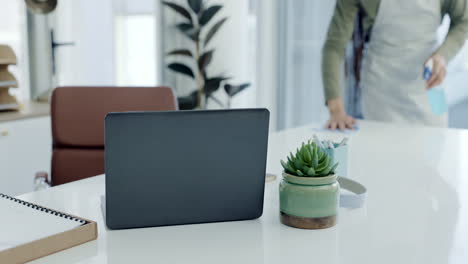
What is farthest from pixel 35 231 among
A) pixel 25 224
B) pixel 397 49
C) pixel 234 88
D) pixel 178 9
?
pixel 178 9

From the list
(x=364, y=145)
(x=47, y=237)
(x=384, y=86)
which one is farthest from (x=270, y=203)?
(x=384, y=86)

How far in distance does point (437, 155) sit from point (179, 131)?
3.25ft

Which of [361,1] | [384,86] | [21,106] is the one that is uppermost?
[361,1]

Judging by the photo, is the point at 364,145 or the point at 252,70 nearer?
the point at 364,145

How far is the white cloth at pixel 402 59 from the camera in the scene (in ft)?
7.77

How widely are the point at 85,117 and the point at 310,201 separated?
1156 mm

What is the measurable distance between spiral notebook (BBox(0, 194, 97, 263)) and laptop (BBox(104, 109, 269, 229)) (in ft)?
0.27

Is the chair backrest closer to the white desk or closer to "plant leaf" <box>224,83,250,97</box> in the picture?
the white desk

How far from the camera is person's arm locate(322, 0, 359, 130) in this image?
2262 millimetres

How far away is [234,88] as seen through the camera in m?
3.85

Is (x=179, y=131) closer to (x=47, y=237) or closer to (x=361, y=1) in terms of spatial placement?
(x=47, y=237)

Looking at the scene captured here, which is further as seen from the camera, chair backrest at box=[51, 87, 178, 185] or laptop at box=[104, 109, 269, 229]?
chair backrest at box=[51, 87, 178, 185]

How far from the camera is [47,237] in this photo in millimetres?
986

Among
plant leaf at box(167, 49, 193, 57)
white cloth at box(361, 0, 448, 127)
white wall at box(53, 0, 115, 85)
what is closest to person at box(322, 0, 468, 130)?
white cloth at box(361, 0, 448, 127)
